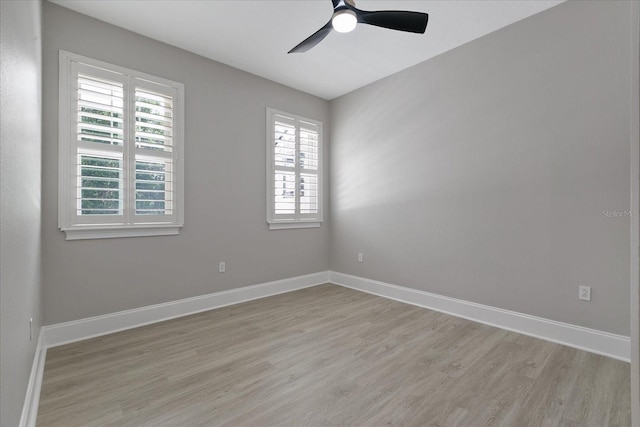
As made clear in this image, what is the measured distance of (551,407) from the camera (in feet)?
5.57

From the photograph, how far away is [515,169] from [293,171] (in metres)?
2.64

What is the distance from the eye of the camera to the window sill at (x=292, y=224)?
13.0ft

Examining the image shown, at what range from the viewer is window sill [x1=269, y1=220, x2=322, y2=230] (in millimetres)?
3959

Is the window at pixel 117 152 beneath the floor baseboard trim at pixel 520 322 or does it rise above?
above

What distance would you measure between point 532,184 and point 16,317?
3565mm

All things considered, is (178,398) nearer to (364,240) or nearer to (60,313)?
(60,313)

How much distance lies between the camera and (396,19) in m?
1.99

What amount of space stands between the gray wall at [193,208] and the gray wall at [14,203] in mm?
1034

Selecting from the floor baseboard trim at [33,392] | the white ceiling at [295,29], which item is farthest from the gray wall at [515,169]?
the floor baseboard trim at [33,392]

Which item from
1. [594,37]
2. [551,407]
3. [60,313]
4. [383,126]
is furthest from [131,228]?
[594,37]

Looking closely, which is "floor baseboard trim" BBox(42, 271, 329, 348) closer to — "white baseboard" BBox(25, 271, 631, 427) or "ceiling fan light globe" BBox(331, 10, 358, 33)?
"white baseboard" BBox(25, 271, 631, 427)

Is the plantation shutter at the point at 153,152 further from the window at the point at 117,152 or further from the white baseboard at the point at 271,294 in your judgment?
the white baseboard at the point at 271,294

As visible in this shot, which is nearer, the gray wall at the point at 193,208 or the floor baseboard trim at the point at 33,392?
the floor baseboard trim at the point at 33,392

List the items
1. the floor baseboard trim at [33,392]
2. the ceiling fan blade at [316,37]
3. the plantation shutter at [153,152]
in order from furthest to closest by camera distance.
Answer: the plantation shutter at [153,152] < the ceiling fan blade at [316,37] < the floor baseboard trim at [33,392]
